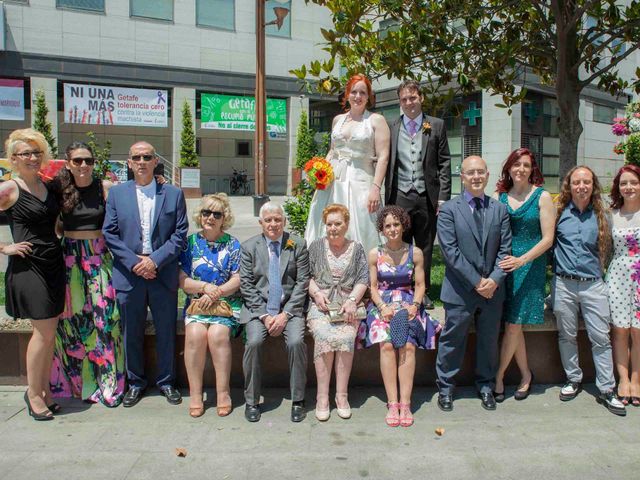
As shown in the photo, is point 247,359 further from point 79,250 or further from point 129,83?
point 129,83

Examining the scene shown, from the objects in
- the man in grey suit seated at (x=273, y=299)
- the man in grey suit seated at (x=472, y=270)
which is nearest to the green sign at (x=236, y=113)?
the man in grey suit seated at (x=273, y=299)

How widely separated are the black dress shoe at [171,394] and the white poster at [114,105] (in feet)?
76.5

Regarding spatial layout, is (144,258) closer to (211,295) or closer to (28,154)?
(211,295)

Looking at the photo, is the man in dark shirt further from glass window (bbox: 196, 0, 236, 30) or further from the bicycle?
the bicycle

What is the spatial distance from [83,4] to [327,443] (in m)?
25.8

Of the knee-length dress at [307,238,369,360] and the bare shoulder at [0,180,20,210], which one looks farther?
the knee-length dress at [307,238,369,360]

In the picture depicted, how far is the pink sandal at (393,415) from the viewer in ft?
15.0

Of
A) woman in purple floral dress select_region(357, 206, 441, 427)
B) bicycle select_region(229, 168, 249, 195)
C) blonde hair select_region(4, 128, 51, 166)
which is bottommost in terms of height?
woman in purple floral dress select_region(357, 206, 441, 427)

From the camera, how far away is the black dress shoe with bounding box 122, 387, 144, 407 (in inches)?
195

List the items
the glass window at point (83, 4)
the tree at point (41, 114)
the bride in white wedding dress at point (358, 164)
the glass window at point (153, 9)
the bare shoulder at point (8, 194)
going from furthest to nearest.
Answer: the glass window at point (153, 9) → the glass window at point (83, 4) → the tree at point (41, 114) → the bride in white wedding dress at point (358, 164) → the bare shoulder at point (8, 194)

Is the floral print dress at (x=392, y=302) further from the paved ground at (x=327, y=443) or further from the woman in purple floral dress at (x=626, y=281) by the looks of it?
the woman in purple floral dress at (x=626, y=281)

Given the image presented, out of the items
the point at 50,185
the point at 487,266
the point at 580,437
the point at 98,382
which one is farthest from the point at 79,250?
the point at 580,437

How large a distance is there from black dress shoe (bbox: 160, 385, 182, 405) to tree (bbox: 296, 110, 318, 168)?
24665 mm

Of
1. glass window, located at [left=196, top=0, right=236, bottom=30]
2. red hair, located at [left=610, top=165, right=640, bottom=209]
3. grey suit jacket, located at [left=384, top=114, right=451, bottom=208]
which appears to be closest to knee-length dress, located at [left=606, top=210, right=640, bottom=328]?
red hair, located at [left=610, top=165, right=640, bottom=209]
